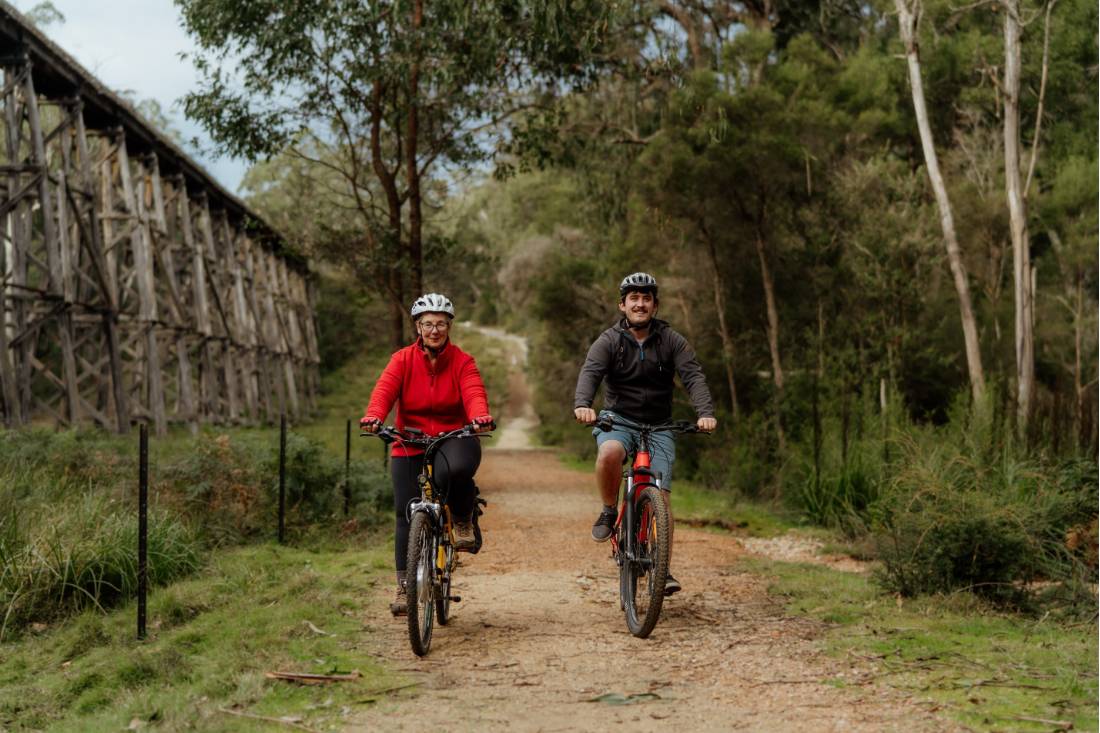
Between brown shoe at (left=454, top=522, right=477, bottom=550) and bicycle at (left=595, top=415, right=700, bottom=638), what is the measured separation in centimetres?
83

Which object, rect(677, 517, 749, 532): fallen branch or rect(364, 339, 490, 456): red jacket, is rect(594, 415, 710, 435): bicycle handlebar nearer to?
rect(364, 339, 490, 456): red jacket

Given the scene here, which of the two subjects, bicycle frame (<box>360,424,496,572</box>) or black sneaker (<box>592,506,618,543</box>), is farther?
black sneaker (<box>592,506,618,543</box>)

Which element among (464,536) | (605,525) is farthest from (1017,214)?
(464,536)

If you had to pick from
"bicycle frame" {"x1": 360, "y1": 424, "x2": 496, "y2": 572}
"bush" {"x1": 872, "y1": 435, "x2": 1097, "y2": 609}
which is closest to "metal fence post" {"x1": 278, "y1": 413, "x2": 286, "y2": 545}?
"bicycle frame" {"x1": 360, "y1": 424, "x2": 496, "y2": 572}

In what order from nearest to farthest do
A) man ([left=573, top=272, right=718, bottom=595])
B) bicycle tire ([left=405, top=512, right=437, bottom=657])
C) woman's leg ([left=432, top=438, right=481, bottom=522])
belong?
1. bicycle tire ([left=405, top=512, right=437, bottom=657])
2. woman's leg ([left=432, top=438, right=481, bottom=522])
3. man ([left=573, top=272, right=718, bottom=595])

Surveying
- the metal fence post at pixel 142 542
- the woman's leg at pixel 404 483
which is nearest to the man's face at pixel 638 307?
the woman's leg at pixel 404 483

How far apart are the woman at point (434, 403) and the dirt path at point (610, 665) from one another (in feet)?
2.48

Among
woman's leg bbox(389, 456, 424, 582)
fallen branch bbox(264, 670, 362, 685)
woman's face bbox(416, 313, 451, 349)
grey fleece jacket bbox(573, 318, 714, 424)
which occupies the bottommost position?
fallen branch bbox(264, 670, 362, 685)

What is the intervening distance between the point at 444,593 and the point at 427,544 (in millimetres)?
571

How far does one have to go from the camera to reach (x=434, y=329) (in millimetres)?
6238

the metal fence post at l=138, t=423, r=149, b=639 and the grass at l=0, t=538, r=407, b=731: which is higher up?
the metal fence post at l=138, t=423, r=149, b=639

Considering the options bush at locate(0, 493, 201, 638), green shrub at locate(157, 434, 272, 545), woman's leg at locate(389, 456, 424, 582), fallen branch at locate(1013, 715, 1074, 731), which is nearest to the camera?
fallen branch at locate(1013, 715, 1074, 731)

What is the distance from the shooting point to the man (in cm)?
640

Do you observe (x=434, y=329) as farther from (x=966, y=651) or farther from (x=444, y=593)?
(x=966, y=651)
